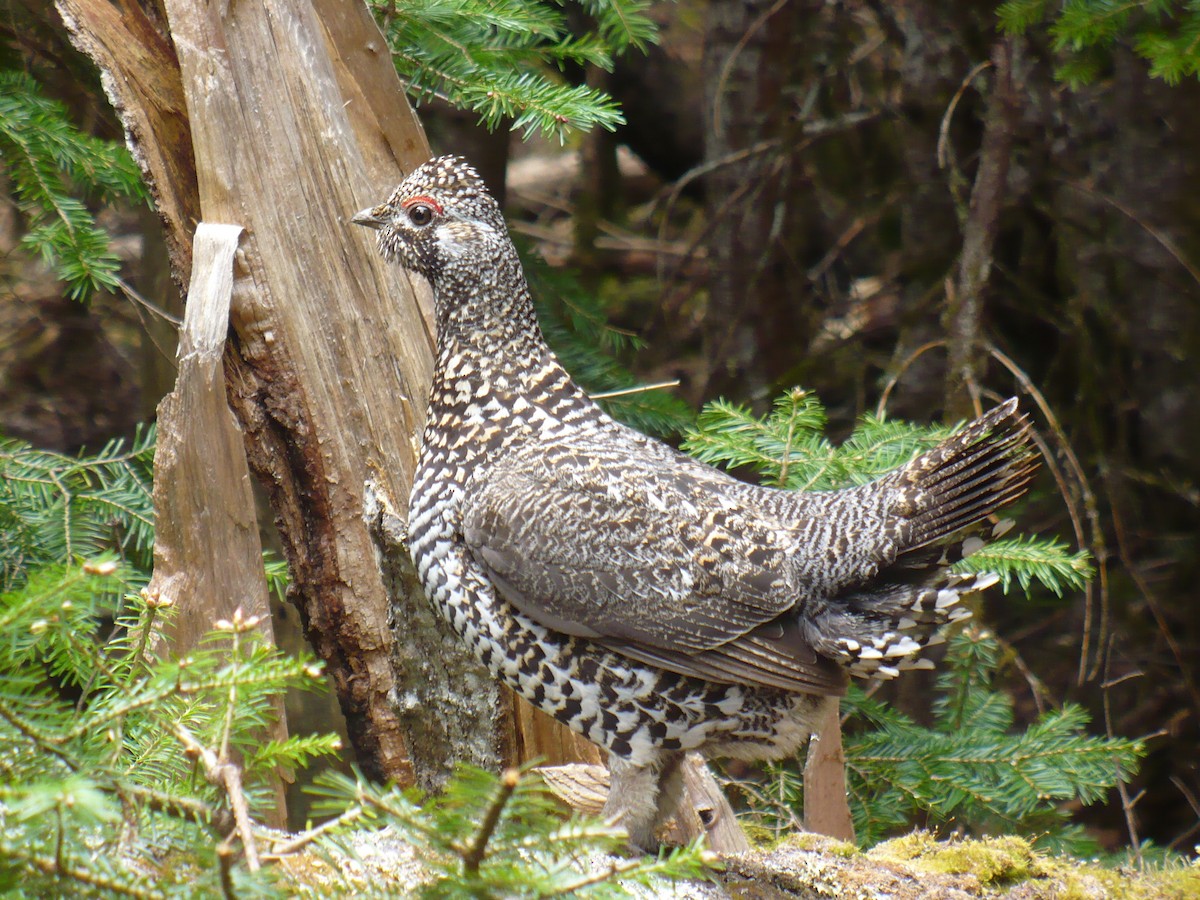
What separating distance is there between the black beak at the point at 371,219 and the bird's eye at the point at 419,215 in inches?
3.8

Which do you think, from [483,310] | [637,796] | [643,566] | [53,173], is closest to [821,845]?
[637,796]

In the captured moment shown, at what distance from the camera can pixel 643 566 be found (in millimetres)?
2918

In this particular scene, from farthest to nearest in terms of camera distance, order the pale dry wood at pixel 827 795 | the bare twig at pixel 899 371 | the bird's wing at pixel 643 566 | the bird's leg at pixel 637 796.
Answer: the bare twig at pixel 899 371
the pale dry wood at pixel 827 795
the bird's leg at pixel 637 796
the bird's wing at pixel 643 566

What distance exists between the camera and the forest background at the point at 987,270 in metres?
4.51

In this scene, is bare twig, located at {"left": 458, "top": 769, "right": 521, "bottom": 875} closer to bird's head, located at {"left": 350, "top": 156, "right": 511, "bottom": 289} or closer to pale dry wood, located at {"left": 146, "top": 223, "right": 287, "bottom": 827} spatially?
pale dry wood, located at {"left": 146, "top": 223, "right": 287, "bottom": 827}

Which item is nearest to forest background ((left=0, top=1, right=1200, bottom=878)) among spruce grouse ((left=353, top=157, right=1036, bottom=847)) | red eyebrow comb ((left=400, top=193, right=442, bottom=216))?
spruce grouse ((left=353, top=157, right=1036, bottom=847))

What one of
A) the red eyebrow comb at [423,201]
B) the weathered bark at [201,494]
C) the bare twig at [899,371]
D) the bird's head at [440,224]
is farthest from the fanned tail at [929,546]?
the weathered bark at [201,494]

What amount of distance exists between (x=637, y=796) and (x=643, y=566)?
64 cm

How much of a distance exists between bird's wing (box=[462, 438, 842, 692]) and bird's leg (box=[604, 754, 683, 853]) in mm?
369

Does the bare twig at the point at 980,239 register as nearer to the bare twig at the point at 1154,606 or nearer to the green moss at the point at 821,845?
the bare twig at the point at 1154,606

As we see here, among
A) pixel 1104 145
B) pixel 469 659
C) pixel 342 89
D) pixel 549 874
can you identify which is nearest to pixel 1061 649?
pixel 1104 145

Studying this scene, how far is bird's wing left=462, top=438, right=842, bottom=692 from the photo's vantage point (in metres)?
2.86

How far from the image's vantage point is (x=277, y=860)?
161 centimetres

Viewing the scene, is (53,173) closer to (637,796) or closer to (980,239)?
(637,796)
